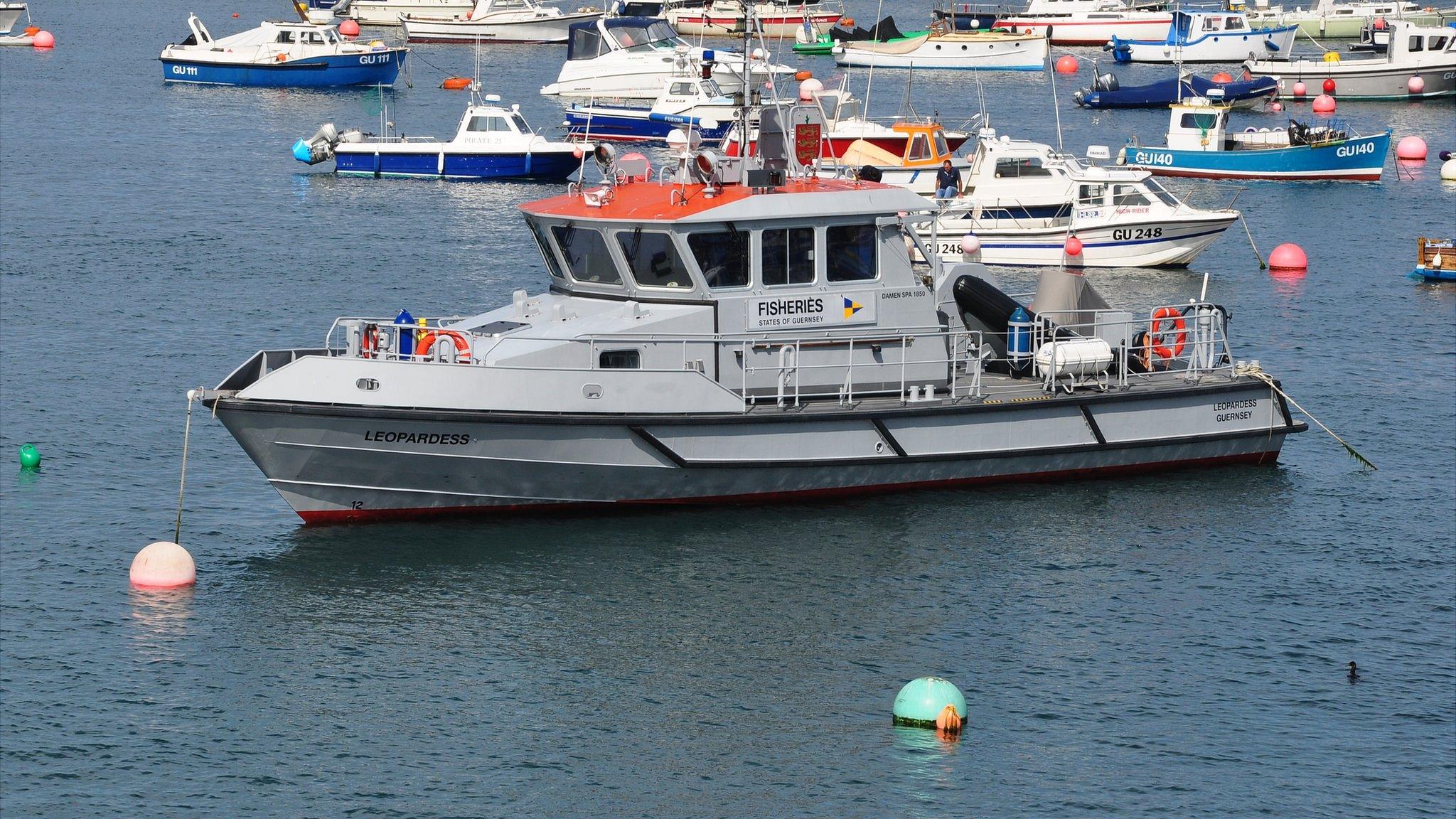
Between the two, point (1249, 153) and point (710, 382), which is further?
point (1249, 153)

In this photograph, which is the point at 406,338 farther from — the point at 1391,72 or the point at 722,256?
the point at 1391,72

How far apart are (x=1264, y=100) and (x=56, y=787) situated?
57.8 metres

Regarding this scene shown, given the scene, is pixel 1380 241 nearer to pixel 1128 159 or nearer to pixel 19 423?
pixel 1128 159

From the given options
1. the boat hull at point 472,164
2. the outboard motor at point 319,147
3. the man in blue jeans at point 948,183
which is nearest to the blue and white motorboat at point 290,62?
the outboard motor at point 319,147

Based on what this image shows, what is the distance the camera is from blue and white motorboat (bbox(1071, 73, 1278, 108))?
2552 inches

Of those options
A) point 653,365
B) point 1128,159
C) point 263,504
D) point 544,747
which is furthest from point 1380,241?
point 544,747

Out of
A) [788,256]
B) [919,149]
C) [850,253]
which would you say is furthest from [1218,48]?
[788,256]

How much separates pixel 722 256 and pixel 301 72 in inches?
1925

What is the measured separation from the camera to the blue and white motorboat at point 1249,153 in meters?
49.1

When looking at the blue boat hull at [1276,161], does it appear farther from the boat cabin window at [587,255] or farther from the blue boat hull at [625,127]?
the boat cabin window at [587,255]

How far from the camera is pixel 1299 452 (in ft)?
86.1

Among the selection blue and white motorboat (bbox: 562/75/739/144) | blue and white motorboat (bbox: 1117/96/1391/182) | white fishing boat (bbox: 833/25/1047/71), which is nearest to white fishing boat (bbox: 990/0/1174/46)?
white fishing boat (bbox: 833/25/1047/71)

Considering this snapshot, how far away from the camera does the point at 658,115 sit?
5634cm

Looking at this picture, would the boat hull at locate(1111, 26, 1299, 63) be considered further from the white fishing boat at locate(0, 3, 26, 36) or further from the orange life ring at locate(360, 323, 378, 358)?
the orange life ring at locate(360, 323, 378, 358)
